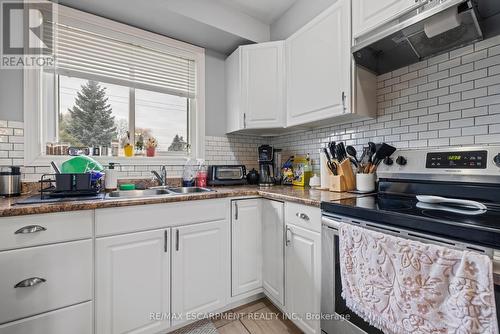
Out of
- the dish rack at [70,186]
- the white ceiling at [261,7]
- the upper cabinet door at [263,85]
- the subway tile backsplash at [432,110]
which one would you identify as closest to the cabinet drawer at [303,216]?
the subway tile backsplash at [432,110]

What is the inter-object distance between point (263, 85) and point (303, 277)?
166cm

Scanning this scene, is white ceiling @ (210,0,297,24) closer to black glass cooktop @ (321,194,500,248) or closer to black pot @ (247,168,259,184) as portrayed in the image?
black pot @ (247,168,259,184)

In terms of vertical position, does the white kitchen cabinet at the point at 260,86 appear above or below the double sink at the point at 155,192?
above

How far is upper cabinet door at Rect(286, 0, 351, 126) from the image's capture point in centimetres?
152

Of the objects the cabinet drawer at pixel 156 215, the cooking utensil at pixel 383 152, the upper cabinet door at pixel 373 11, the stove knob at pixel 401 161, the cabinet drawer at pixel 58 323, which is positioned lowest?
the cabinet drawer at pixel 58 323

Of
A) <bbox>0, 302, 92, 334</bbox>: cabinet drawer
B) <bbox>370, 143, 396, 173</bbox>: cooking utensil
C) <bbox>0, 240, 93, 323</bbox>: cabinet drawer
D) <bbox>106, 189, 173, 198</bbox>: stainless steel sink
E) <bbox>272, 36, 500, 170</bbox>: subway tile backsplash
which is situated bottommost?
<bbox>0, 302, 92, 334</bbox>: cabinet drawer

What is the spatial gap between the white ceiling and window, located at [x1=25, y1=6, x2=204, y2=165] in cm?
57

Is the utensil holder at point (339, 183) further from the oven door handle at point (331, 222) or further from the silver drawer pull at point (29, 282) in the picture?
the silver drawer pull at point (29, 282)

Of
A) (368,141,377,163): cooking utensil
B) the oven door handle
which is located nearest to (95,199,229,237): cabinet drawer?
the oven door handle

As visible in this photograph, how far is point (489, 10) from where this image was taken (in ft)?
3.49

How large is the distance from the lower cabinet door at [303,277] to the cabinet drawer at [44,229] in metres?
1.21

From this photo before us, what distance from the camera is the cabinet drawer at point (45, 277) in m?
1.03

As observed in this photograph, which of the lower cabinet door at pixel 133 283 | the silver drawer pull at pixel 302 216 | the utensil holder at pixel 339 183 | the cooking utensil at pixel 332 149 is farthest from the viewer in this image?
the cooking utensil at pixel 332 149

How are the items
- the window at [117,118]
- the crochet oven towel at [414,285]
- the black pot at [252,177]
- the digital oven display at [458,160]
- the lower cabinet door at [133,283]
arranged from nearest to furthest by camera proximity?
1. the crochet oven towel at [414,285]
2. the digital oven display at [458,160]
3. the lower cabinet door at [133,283]
4. the window at [117,118]
5. the black pot at [252,177]
